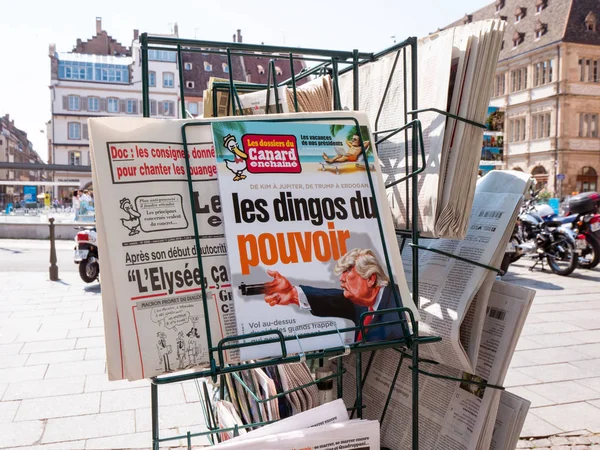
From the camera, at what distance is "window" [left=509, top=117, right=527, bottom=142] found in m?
45.9

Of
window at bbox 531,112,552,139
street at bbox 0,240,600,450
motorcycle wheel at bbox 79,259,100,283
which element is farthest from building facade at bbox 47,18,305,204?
street at bbox 0,240,600,450

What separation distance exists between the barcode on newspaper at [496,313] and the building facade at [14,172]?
45.3 m

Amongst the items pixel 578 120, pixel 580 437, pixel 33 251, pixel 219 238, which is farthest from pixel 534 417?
pixel 578 120

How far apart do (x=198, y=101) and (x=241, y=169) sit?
160 ft

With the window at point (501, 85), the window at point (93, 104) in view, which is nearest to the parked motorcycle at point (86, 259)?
the window at point (93, 104)

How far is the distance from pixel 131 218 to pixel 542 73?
158 ft

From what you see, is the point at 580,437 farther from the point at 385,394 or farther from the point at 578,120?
the point at 578,120

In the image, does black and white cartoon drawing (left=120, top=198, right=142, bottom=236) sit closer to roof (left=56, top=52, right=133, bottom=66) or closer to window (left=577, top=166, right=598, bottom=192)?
window (left=577, top=166, right=598, bottom=192)

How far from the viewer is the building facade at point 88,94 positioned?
48.7m

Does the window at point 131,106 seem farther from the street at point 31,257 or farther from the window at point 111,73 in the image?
the street at point 31,257

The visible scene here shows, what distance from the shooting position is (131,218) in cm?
121

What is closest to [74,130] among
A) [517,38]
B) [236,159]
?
[517,38]

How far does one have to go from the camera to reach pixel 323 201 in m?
1.38

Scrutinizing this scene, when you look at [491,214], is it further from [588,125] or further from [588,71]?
[588,71]
